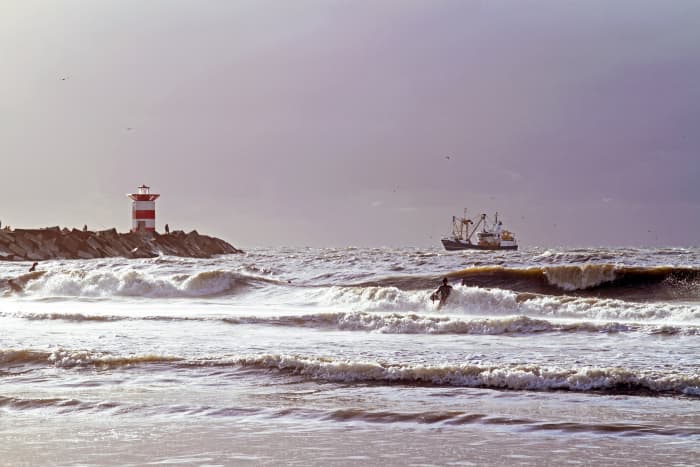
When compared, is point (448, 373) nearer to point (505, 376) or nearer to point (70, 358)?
point (505, 376)

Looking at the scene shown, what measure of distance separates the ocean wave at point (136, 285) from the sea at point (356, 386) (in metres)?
Result: 5.99

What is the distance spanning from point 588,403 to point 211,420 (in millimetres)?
4248

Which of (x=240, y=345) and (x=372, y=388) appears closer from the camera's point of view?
(x=372, y=388)

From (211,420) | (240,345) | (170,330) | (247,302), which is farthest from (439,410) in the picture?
(247,302)

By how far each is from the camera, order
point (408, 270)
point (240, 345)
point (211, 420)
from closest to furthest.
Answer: point (211, 420), point (240, 345), point (408, 270)

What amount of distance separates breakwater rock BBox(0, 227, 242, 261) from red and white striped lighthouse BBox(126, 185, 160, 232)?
171 cm

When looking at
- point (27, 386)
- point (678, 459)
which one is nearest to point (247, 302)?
point (27, 386)

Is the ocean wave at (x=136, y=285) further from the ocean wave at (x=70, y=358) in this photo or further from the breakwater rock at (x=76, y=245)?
the breakwater rock at (x=76, y=245)

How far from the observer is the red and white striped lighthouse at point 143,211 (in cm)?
6706

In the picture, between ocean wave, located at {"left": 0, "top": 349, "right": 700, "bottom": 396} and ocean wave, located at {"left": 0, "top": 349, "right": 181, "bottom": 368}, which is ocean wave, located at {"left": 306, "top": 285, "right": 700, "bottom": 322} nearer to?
ocean wave, located at {"left": 0, "top": 349, "right": 700, "bottom": 396}

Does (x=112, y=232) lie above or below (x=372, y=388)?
above

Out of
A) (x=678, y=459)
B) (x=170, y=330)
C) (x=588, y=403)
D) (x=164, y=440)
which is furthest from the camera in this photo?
(x=170, y=330)

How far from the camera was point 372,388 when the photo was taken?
9859 millimetres

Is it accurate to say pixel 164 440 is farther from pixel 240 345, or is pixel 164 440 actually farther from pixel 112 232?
pixel 112 232
